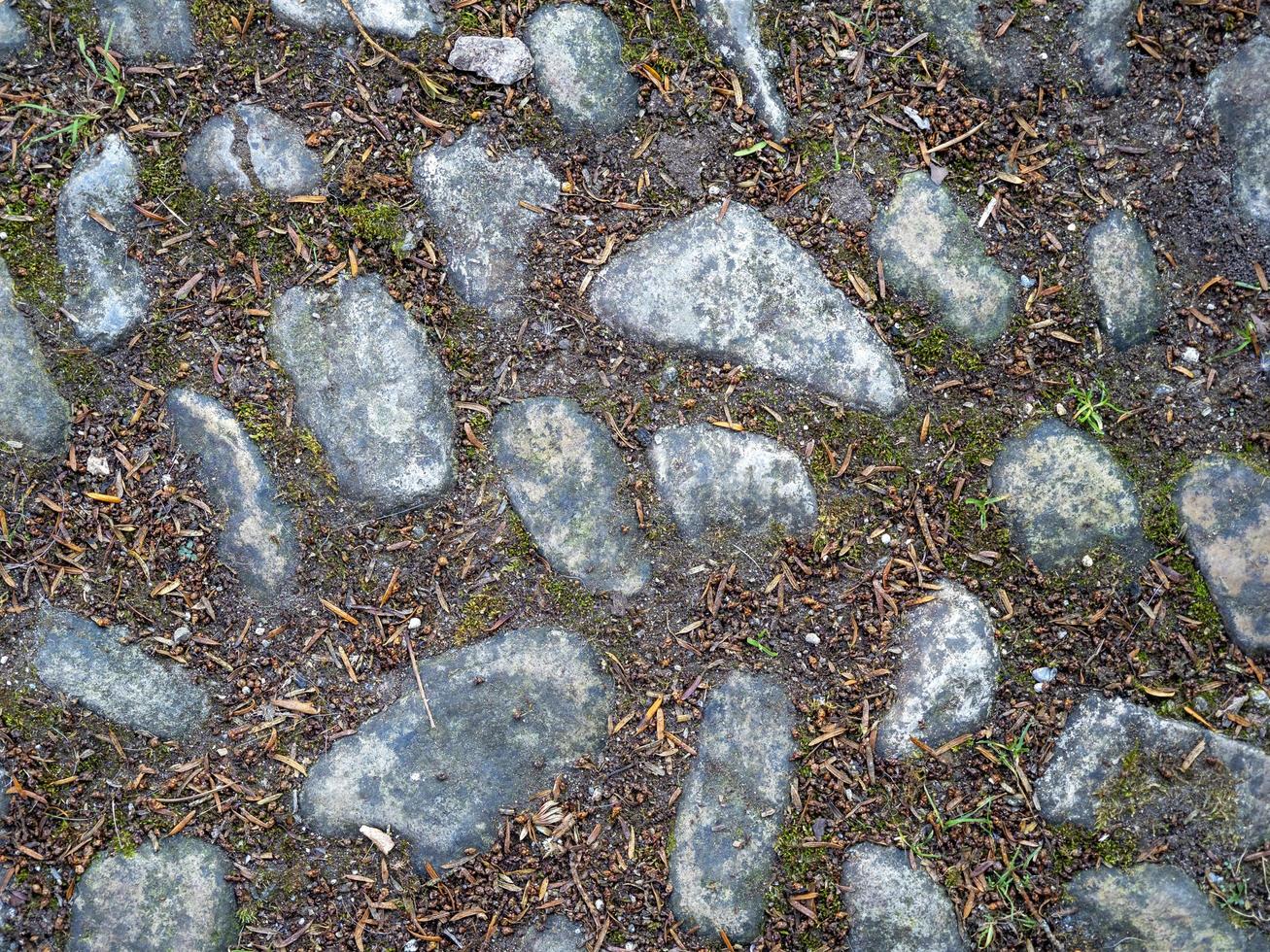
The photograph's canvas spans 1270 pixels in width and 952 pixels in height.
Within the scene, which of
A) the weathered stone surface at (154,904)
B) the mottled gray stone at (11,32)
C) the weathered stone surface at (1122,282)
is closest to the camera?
the weathered stone surface at (154,904)

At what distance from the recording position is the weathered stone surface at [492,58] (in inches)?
109

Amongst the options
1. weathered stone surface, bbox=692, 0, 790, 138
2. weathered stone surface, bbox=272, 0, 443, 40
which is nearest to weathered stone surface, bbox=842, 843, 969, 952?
weathered stone surface, bbox=692, 0, 790, 138

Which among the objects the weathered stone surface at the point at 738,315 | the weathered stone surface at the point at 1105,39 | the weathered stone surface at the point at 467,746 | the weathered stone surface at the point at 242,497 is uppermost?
the weathered stone surface at the point at 1105,39

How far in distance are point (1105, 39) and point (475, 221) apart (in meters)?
2.05

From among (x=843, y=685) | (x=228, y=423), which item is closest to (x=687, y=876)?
(x=843, y=685)

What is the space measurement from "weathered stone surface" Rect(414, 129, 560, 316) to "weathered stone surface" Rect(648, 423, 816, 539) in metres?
0.68

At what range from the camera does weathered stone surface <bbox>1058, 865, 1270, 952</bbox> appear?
2.65 metres

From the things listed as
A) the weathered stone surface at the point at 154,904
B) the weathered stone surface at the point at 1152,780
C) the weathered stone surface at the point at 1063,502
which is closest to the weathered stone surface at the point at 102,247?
the weathered stone surface at the point at 154,904

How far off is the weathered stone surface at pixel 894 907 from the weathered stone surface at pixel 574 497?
3.51 ft

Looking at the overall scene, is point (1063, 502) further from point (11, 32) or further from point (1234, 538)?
point (11, 32)

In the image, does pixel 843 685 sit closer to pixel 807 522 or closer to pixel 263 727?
pixel 807 522

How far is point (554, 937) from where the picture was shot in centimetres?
265

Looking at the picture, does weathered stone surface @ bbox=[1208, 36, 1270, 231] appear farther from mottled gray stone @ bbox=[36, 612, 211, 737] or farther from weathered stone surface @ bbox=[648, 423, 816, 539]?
mottled gray stone @ bbox=[36, 612, 211, 737]

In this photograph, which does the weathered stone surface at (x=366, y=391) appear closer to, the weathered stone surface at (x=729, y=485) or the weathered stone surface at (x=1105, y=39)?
the weathered stone surface at (x=729, y=485)
